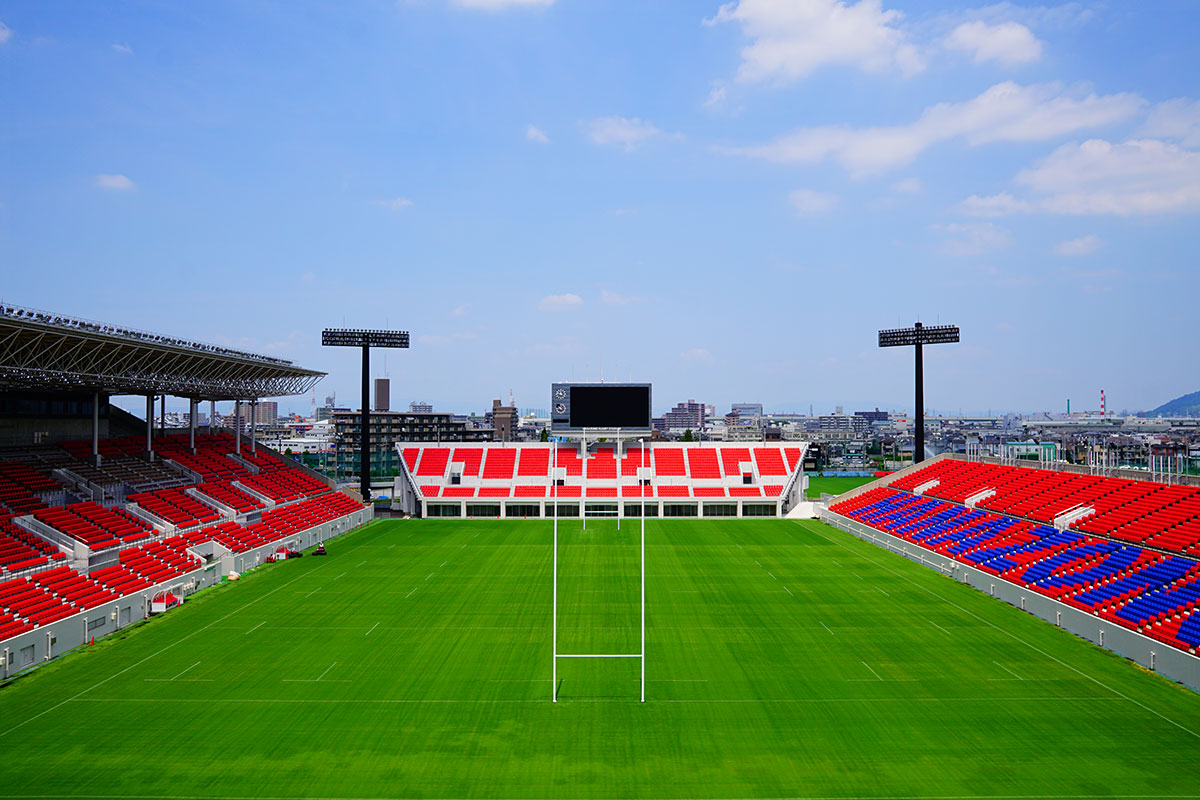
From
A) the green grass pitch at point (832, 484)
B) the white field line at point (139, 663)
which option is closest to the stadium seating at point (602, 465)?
the green grass pitch at point (832, 484)

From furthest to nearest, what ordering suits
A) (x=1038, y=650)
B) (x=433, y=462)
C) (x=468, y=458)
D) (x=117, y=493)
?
(x=468, y=458) → (x=433, y=462) → (x=117, y=493) → (x=1038, y=650)

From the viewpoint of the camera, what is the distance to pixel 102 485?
34.1 m

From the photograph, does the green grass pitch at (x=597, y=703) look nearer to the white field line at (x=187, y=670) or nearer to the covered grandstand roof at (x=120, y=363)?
the white field line at (x=187, y=670)

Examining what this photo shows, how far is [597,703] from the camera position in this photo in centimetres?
1700

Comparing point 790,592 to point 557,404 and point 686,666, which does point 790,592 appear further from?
point 557,404

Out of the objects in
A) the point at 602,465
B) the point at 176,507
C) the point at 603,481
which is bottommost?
the point at 603,481

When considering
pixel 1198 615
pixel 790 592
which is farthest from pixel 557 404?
pixel 1198 615

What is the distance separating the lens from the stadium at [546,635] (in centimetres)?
1398

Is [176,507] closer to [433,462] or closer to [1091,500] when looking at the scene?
[433,462]

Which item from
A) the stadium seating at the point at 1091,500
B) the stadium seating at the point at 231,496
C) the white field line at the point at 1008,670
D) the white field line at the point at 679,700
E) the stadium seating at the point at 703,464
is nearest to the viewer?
the white field line at the point at 679,700

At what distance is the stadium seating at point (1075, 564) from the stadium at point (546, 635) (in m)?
0.15

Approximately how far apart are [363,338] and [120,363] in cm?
2317

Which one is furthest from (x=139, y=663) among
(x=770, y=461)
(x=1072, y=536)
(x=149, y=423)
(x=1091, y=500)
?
(x=770, y=461)

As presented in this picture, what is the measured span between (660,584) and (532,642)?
9142mm
